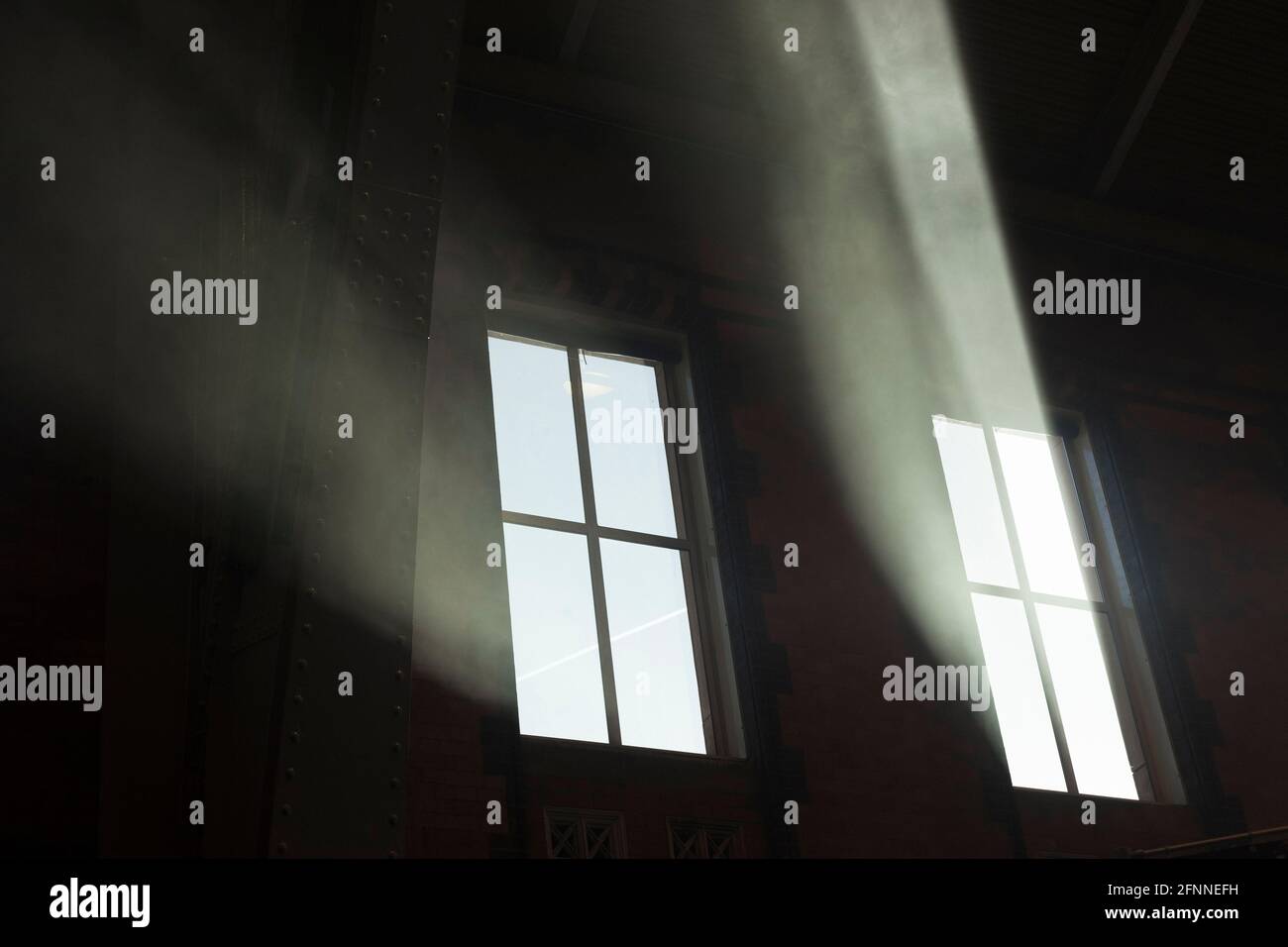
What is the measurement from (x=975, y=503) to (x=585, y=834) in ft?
10.1

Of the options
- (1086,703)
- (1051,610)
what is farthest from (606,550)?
(1086,703)

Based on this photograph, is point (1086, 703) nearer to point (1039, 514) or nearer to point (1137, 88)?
point (1039, 514)

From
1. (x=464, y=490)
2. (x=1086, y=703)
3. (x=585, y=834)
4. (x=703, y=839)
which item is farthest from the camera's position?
(x=1086, y=703)

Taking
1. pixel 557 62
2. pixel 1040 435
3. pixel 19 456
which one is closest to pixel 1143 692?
pixel 1040 435

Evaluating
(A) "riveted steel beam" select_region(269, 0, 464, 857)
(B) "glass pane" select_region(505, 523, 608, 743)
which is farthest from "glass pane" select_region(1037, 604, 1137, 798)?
(A) "riveted steel beam" select_region(269, 0, 464, 857)

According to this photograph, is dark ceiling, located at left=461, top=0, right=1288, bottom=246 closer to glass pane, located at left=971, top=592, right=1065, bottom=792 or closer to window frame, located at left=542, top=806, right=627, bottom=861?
glass pane, located at left=971, top=592, right=1065, bottom=792

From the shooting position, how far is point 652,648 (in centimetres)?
604

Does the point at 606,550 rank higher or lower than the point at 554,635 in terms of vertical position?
higher

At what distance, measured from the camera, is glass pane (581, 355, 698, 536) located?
20.7 feet

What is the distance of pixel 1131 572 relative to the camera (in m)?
7.38

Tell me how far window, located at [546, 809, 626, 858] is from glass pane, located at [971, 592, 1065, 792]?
83.6 inches

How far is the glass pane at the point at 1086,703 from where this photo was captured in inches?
268

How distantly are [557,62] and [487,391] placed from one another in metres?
2.06

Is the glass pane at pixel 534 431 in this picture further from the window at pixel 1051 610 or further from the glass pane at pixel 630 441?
the window at pixel 1051 610
